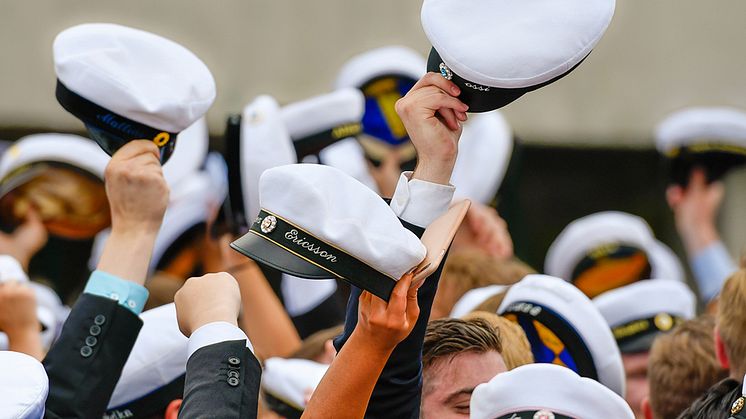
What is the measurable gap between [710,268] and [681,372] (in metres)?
2.06

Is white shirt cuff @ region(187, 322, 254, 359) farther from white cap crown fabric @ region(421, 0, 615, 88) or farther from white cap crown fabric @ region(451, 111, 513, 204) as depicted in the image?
white cap crown fabric @ region(451, 111, 513, 204)

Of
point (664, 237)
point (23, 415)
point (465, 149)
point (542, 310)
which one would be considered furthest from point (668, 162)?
point (23, 415)

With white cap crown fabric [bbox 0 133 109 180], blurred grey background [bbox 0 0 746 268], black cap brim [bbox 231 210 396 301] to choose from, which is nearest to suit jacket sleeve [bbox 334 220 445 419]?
black cap brim [bbox 231 210 396 301]

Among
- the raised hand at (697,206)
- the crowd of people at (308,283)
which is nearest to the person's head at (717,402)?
the crowd of people at (308,283)

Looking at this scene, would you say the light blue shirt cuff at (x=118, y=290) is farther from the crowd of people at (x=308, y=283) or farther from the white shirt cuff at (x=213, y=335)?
the white shirt cuff at (x=213, y=335)

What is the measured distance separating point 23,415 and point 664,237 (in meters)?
6.60

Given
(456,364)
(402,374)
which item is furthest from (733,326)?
(402,374)

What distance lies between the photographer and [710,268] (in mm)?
5266

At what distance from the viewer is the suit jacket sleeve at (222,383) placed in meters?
2.17

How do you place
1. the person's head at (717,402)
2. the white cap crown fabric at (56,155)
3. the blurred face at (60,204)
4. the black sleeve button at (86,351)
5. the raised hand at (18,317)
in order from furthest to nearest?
the white cap crown fabric at (56,155), the blurred face at (60,204), the raised hand at (18,317), the black sleeve button at (86,351), the person's head at (717,402)

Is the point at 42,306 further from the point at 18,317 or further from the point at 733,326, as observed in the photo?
the point at 733,326

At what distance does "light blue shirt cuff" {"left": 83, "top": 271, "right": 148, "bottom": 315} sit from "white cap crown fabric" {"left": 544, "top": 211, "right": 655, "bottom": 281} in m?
3.02

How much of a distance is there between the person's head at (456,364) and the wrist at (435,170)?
20.1 inches

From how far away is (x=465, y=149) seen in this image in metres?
5.37
